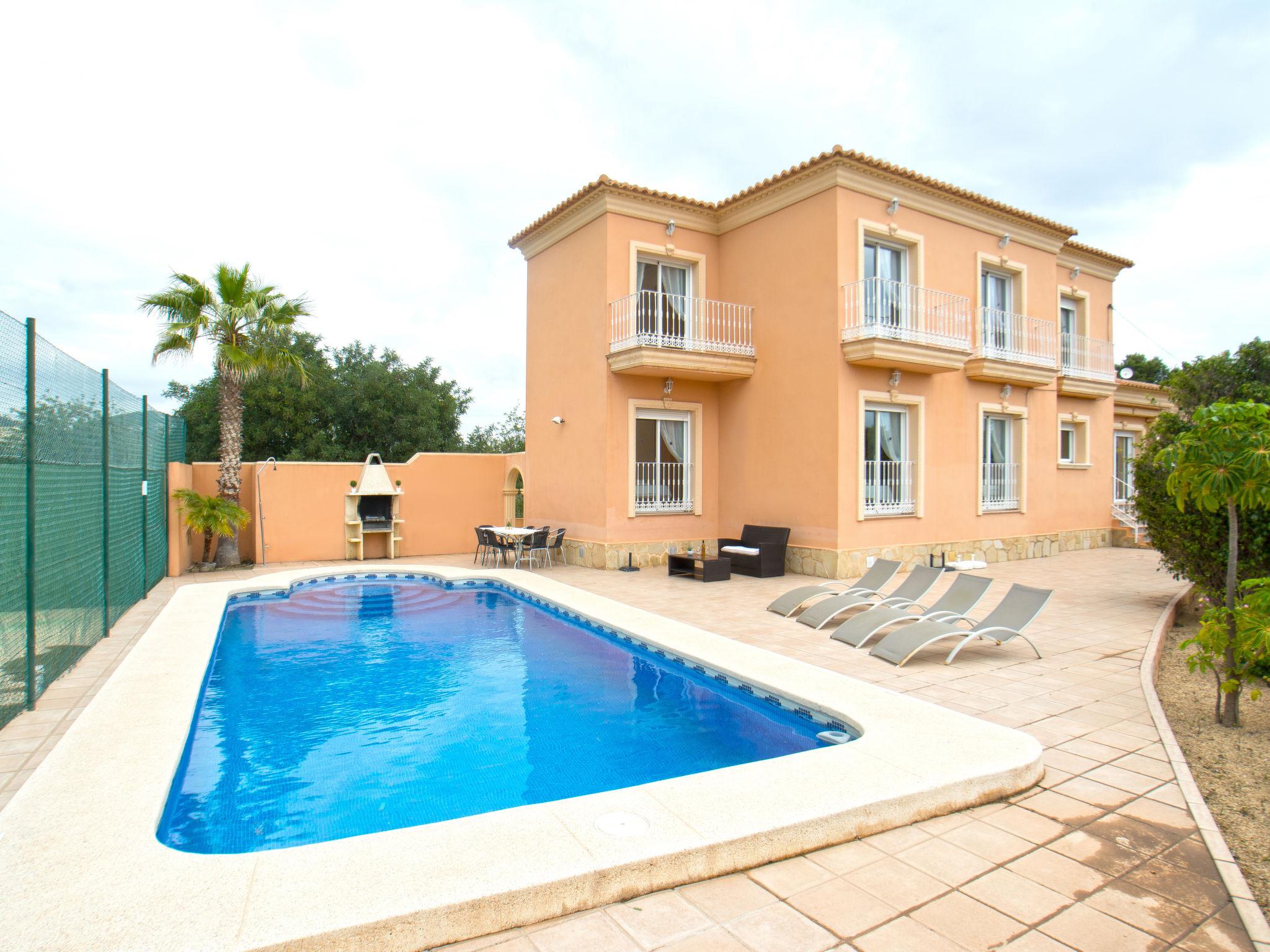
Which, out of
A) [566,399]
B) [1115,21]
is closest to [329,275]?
[566,399]

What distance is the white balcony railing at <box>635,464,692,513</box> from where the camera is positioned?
14.7 m

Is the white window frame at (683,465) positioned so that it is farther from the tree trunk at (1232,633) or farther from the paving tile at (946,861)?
the paving tile at (946,861)

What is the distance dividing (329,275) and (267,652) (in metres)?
19.2

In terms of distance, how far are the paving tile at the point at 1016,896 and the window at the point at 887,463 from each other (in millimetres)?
10628

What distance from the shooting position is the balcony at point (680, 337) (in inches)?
529

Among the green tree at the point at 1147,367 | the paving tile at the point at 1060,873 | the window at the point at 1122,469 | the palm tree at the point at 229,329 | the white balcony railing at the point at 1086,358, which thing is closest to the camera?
the paving tile at the point at 1060,873

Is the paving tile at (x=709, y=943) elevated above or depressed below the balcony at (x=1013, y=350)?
below

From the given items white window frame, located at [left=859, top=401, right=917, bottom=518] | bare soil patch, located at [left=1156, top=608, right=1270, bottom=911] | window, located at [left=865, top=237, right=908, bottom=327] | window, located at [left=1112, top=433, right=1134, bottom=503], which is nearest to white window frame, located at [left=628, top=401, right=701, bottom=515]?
white window frame, located at [left=859, top=401, right=917, bottom=518]

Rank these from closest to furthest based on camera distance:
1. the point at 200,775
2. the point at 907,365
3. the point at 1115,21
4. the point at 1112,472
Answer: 1. the point at 200,775
2. the point at 1115,21
3. the point at 907,365
4. the point at 1112,472

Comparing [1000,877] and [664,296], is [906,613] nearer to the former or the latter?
[1000,877]

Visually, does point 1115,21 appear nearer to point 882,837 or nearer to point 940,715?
point 940,715

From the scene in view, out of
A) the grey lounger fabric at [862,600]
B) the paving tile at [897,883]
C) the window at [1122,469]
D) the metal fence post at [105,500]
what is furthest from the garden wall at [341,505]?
the window at [1122,469]

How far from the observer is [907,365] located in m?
13.6

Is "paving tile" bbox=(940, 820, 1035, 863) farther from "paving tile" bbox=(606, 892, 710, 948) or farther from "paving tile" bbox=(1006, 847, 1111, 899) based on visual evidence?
"paving tile" bbox=(606, 892, 710, 948)
